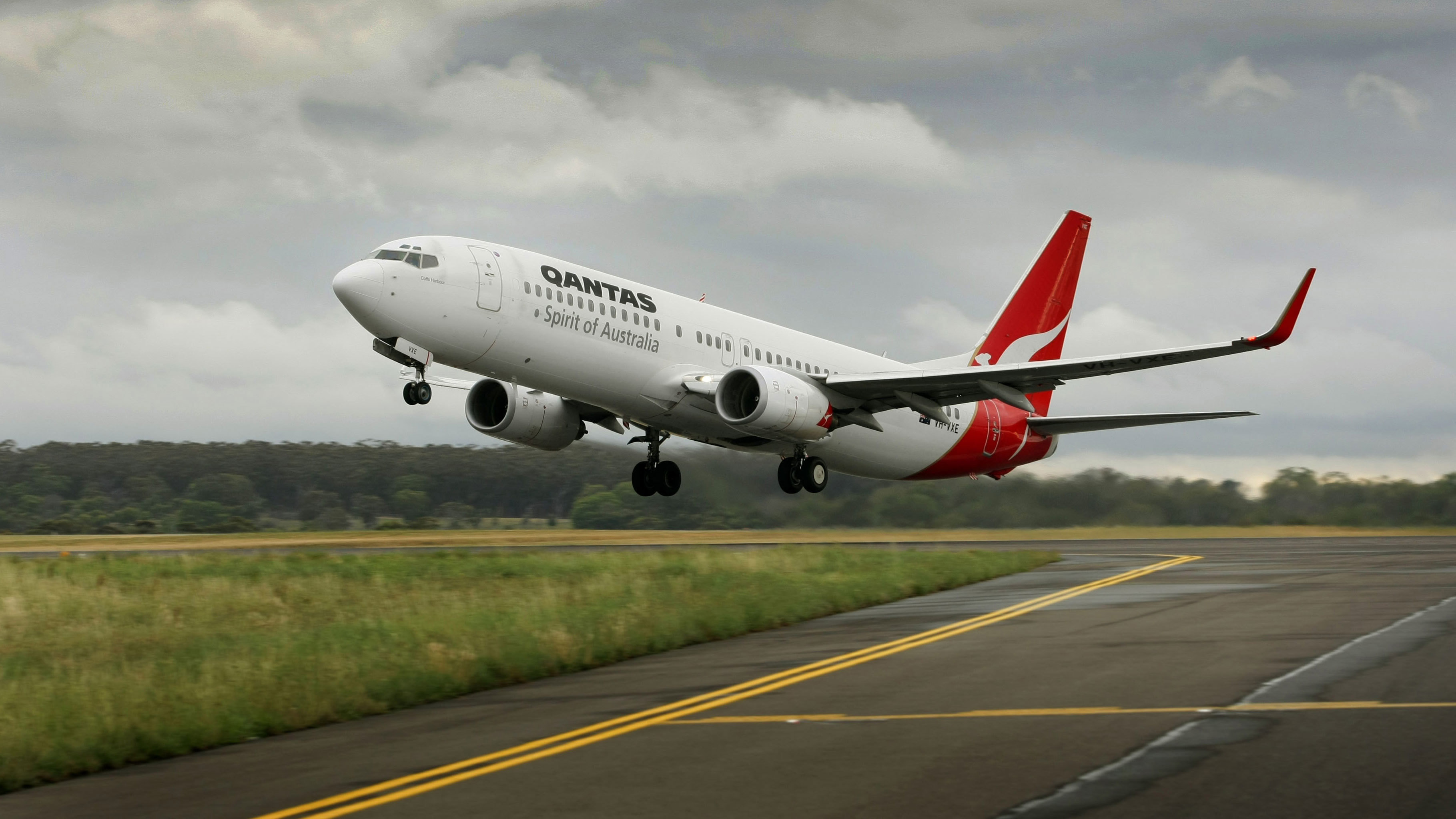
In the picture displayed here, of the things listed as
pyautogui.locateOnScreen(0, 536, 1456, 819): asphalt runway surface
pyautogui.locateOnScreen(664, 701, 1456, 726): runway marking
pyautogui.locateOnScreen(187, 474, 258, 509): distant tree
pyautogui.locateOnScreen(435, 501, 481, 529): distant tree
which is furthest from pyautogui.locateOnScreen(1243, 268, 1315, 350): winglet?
pyautogui.locateOnScreen(187, 474, 258, 509): distant tree

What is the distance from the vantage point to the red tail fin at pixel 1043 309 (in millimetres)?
39531

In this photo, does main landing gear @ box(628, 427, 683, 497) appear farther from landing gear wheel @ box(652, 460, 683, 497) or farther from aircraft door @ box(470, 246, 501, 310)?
aircraft door @ box(470, 246, 501, 310)

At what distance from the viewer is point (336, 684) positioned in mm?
14359

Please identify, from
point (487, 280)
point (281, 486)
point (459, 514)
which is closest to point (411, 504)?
point (459, 514)

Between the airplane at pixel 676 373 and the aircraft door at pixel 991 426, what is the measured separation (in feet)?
0.16

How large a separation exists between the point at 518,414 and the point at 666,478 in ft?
17.4

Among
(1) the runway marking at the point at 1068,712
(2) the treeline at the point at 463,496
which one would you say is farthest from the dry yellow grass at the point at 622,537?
(1) the runway marking at the point at 1068,712

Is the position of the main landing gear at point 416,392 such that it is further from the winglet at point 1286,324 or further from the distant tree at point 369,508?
the distant tree at point 369,508

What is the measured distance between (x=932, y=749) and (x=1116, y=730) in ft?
5.39

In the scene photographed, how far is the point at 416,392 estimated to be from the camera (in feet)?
82.3

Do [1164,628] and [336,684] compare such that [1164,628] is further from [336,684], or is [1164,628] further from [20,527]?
[20,527]

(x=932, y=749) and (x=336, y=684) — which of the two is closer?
(x=932, y=749)

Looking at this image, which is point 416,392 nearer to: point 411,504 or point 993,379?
point 993,379

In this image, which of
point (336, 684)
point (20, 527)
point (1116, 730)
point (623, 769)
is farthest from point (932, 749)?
point (20, 527)
